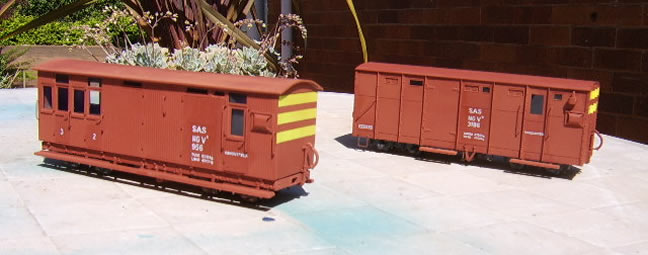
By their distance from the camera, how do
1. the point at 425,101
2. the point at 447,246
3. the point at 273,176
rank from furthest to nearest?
1. the point at 425,101
2. the point at 273,176
3. the point at 447,246

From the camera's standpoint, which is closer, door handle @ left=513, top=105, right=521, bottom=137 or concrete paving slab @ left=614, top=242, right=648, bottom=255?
concrete paving slab @ left=614, top=242, right=648, bottom=255

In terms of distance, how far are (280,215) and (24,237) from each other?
10.2 feet

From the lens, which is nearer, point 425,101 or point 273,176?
point 273,176

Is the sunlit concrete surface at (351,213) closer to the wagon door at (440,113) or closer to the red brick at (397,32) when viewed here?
the wagon door at (440,113)

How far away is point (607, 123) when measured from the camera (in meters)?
16.0

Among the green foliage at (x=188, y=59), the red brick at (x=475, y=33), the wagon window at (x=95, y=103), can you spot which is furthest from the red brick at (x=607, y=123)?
the wagon window at (x=95, y=103)

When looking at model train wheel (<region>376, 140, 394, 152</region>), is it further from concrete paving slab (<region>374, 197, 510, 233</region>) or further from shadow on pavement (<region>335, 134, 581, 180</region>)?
concrete paving slab (<region>374, 197, 510, 233</region>)

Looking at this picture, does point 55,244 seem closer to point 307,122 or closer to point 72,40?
point 307,122

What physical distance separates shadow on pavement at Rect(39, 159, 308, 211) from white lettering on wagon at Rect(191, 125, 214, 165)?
545 mm

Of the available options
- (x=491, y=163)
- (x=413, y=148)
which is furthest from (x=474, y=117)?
(x=413, y=148)

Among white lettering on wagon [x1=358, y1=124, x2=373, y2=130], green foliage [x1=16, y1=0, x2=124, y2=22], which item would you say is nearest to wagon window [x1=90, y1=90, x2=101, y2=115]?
white lettering on wagon [x1=358, y1=124, x2=373, y2=130]

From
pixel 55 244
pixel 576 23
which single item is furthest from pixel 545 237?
pixel 576 23

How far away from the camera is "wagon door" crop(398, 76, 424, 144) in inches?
510

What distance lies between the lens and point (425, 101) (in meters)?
12.9
